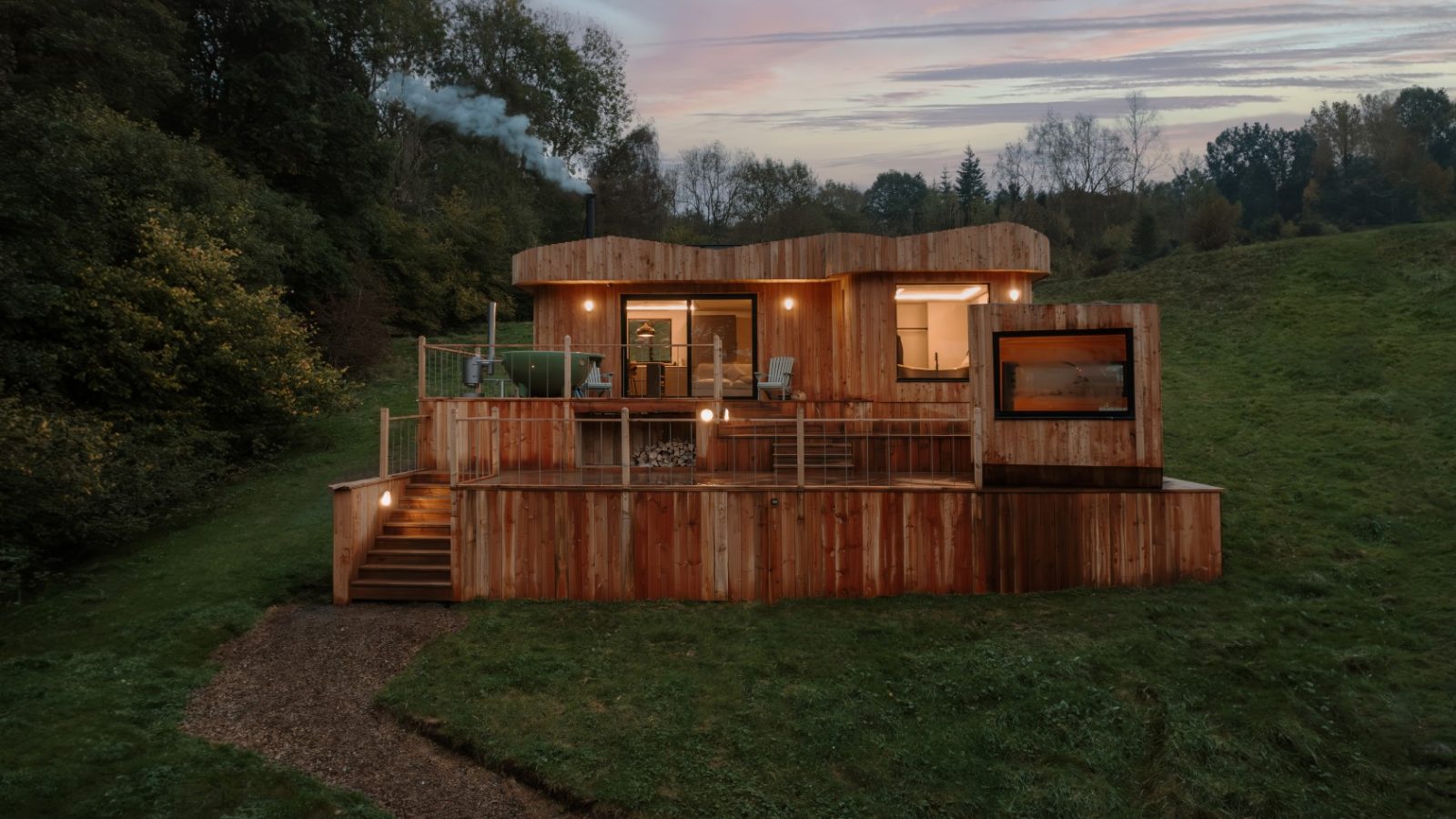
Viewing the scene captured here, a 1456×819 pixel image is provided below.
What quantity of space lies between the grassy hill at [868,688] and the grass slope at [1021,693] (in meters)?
0.02

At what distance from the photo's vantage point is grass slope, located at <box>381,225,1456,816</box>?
537cm

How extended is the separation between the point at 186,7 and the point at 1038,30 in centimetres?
2169

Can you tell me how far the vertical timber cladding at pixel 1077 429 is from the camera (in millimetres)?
8734

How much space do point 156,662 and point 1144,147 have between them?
4369 centimetres

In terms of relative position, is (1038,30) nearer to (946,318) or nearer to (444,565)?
(946,318)

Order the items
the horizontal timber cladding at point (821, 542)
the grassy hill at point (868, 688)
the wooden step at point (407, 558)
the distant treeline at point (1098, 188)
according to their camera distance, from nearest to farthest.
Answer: the grassy hill at point (868, 688) < the horizontal timber cladding at point (821, 542) < the wooden step at point (407, 558) < the distant treeline at point (1098, 188)

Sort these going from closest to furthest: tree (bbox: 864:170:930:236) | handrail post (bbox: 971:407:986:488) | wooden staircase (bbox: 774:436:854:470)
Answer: handrail post (bbox: 971:407:986:488) < wooden staircase (bbox: 774:436:854:470) < tree (bbox: 864:170:930:236)

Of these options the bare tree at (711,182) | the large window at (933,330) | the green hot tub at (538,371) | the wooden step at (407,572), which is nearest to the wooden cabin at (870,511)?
the wooden step at (407,572)

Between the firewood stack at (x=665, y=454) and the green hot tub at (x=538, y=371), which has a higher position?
the green hot tub at (x=538, y=371)

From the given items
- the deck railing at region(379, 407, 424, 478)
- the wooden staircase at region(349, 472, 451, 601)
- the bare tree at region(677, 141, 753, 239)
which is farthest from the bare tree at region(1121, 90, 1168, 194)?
the wooden staircase at region(349, 472, 451, 601)

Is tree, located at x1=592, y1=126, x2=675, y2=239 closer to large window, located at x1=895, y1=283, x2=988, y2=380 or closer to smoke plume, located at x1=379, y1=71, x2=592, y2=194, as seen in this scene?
smoke plume, located at x1=379, y1=71, x2=592, y2=194

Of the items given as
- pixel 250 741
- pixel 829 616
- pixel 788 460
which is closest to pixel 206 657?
pixel 250 741

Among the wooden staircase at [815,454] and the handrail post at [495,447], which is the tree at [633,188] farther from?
the wooden staircase at [815,454]

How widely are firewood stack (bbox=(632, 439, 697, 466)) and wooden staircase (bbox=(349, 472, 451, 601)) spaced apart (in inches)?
129
